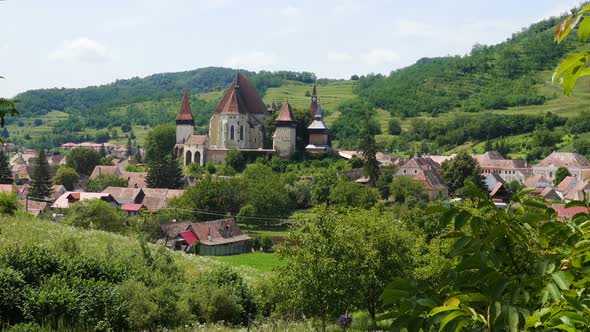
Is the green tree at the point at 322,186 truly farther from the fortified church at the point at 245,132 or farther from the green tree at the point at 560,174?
the green tree at the point at 560,174

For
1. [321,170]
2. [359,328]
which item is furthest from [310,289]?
[321,170]

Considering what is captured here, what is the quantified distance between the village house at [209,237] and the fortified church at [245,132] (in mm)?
21026

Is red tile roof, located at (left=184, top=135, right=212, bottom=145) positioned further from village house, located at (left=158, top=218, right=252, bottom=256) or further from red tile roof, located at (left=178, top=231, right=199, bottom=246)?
red tile roof, located at (left=178, top=231, right=199, bottom=246)

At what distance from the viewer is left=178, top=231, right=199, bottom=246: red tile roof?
4775 centimetres

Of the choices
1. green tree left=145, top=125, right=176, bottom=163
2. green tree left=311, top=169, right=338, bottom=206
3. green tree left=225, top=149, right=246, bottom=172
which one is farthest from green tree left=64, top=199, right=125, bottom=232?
green tree left=145, top=125, right=176, bottom=163

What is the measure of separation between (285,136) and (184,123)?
17602 millimetres

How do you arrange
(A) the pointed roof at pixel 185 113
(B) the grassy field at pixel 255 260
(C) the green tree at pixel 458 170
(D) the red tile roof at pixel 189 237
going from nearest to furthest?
(B) the grassy field at pixel 255 260 < (D) the red tile roof at pixel 189 237 < (C) the green tree at pixel 458 170 < (A) the pointed roof at pixel 185 113

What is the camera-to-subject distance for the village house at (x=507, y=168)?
87375 mm

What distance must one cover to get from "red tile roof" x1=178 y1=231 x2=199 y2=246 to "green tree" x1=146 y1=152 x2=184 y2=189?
24035 millimetres

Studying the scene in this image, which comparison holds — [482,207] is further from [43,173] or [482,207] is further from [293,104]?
[293,104]

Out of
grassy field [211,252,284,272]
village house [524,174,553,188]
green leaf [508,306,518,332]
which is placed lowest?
grassy field [211,252,284,272]

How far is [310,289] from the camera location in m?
15.6

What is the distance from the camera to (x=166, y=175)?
7244cm

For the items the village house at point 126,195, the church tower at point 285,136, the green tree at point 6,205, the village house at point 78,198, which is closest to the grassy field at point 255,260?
the green tree at point 6,205
